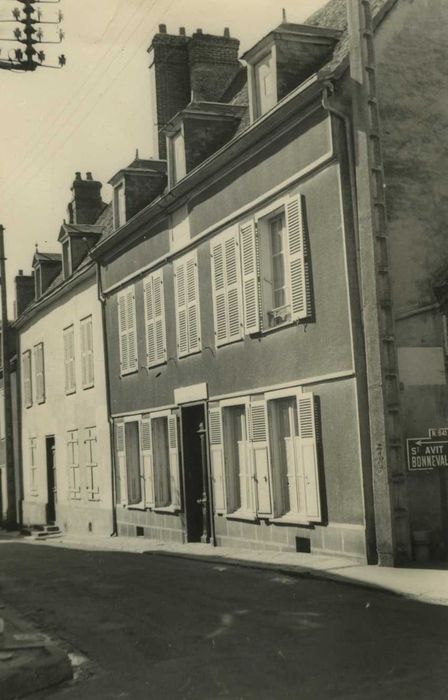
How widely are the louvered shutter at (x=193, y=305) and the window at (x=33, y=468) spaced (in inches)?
523

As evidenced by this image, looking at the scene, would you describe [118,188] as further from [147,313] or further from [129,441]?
[129,441]

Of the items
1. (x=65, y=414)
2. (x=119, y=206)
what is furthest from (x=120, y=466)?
(x=119, y=206)

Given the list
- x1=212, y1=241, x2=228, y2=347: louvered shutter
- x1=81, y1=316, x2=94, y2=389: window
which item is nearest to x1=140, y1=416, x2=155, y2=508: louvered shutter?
x1=81, y1=316, x2=94, y2=389: window

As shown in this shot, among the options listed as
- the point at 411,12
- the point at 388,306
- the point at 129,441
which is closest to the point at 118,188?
the point at 129,441

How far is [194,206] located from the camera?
53.3 ft

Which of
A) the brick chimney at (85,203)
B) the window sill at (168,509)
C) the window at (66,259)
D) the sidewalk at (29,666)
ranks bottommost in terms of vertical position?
the sidewalk at (29,666)

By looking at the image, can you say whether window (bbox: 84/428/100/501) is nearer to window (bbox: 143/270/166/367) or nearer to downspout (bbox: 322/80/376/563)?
window (bbox: 143/270/166/367)

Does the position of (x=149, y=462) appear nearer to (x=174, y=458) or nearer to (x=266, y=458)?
(x=174, y=458)

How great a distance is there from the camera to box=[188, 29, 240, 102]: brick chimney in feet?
65.3

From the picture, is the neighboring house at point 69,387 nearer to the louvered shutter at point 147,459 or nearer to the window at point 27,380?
the window at point 27,380

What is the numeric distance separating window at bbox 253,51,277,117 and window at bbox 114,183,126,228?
6.35 meters

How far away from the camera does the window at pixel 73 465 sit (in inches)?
926

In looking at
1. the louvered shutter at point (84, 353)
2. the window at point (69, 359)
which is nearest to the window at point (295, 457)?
the louvered shutter at point (84, 353)

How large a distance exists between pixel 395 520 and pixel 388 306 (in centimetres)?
263
